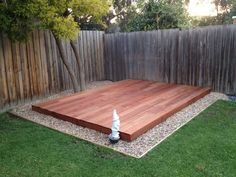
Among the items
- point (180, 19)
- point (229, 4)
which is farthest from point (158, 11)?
point (229, 4)

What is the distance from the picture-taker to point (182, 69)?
7125 mm

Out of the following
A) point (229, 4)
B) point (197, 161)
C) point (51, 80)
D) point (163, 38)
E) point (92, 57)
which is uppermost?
point (229, 4)

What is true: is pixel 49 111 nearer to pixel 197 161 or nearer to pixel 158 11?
pixel 197 161

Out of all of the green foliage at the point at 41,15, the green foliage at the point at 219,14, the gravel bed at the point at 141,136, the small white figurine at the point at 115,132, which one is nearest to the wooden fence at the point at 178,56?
the gravel bed at the point at 141,136

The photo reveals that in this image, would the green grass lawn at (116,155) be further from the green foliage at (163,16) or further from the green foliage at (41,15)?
the green foliage at (163,16)

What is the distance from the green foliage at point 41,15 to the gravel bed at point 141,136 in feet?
5.95

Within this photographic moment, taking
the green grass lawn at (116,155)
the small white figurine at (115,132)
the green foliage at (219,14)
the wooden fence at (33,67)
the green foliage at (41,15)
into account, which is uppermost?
the green foliage at (219,14)

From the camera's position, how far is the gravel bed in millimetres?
3731

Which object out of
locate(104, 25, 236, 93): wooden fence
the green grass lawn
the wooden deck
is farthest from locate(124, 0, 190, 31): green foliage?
the green grass lawn

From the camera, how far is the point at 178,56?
23.4ft

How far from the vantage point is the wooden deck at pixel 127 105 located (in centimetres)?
437

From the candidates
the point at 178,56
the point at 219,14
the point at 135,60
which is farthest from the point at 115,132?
the point at 219,14

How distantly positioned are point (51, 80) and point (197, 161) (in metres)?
4.90

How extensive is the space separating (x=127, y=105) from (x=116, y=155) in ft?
6.60
